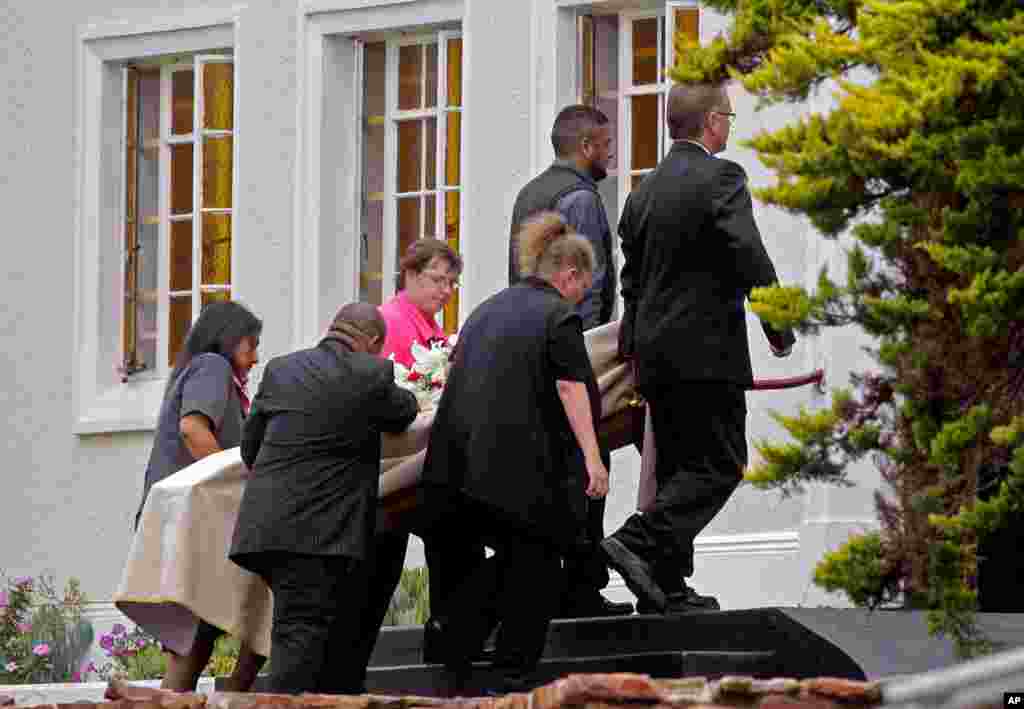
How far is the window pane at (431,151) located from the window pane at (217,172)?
4.63ft

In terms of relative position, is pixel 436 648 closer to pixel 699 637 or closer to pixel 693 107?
pixel 699 637

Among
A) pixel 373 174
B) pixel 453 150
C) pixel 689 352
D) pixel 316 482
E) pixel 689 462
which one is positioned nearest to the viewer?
pixel 316 482

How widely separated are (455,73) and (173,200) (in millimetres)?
2245

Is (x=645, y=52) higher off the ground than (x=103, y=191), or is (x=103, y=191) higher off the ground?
(x=645, y=52)

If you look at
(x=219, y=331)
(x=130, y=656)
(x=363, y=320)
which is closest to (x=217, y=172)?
(x=130, y=656)

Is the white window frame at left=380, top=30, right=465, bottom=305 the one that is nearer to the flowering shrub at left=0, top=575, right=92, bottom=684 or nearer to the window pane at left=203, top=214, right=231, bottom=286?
the window pane at left=203, top=214, right=231, bottom=286

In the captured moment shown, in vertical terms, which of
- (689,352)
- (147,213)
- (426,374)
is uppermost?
(147,213)

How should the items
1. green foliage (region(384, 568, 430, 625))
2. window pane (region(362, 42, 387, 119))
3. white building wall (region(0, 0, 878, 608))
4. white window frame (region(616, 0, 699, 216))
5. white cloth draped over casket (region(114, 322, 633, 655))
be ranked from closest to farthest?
white cloth draped over casket (region(114, 322, 633, 655)) → white building wall (region(0, 0, 878, 608)) → green foliage (region(384, 568, 430, 625)) → white window frame (region(616, 0, 699, 216)) → window pane (region(362, 42, 387, 119))

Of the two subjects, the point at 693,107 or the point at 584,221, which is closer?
the point at 693,107

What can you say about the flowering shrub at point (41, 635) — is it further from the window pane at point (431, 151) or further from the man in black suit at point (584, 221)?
the man in black suit at point (584, 221)

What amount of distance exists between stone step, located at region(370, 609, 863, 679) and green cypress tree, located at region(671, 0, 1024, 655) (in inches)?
59.3

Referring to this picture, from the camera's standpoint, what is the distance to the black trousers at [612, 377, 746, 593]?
12008mm

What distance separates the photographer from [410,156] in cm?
1936

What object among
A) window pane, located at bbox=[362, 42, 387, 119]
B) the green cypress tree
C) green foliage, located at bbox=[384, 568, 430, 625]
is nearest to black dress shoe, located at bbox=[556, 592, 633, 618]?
the green cypress tree
